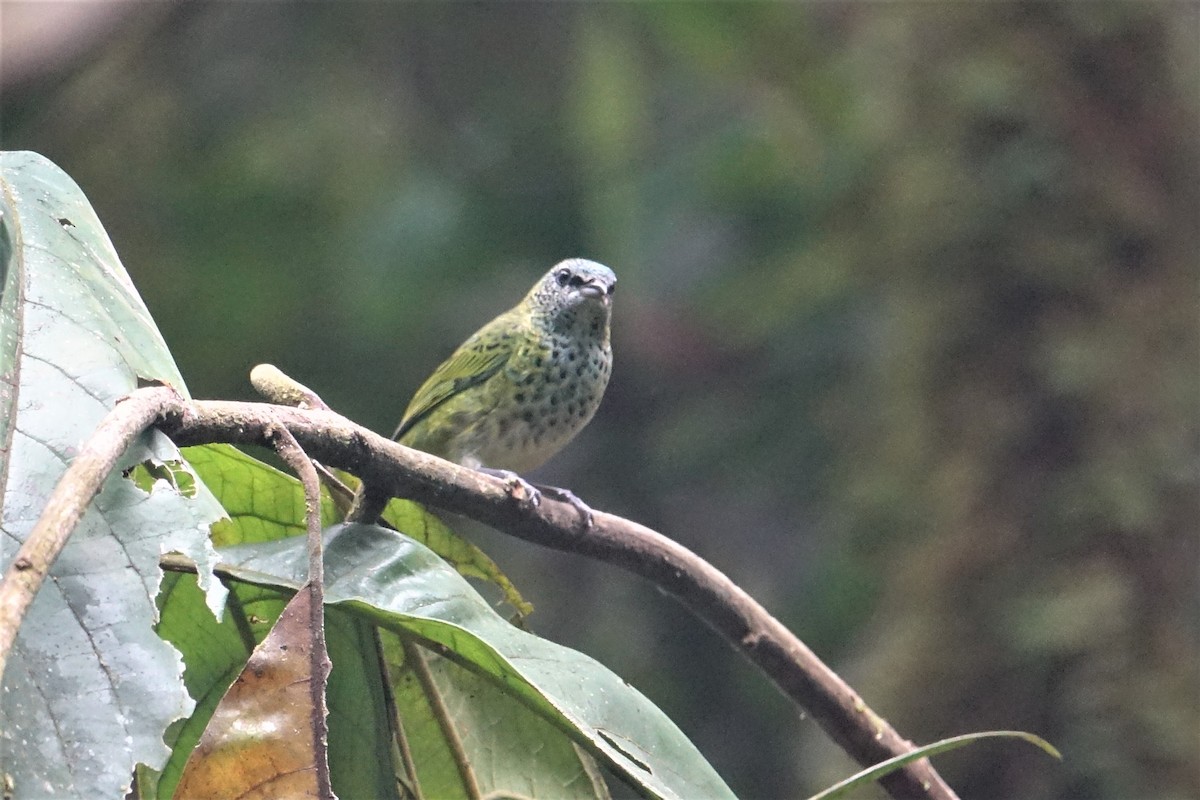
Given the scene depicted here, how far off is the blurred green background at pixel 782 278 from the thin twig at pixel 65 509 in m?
3.82

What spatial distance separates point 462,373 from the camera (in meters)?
3.39

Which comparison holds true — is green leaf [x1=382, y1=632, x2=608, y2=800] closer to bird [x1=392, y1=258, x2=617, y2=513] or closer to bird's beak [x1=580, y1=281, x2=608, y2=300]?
bird [x1=392, y1=258, x2=617, y2=513]

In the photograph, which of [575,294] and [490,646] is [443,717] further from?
[575,294]

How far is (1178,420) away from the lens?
5.10 m

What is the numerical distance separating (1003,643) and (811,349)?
272 centimetres

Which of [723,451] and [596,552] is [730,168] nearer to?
[723,451]

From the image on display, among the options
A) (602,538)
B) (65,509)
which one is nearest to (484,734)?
(602,538)

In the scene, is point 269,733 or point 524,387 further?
point 524,387

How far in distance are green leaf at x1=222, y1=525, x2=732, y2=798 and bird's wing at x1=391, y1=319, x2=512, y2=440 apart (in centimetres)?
183

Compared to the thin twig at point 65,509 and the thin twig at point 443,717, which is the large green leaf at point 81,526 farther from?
the thin twig at point 443,717

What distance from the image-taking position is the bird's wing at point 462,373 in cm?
335

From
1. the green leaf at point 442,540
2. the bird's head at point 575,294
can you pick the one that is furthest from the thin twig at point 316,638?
the bird's head at point 575,294

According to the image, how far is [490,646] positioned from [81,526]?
0.39 meters

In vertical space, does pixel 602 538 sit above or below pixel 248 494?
above
